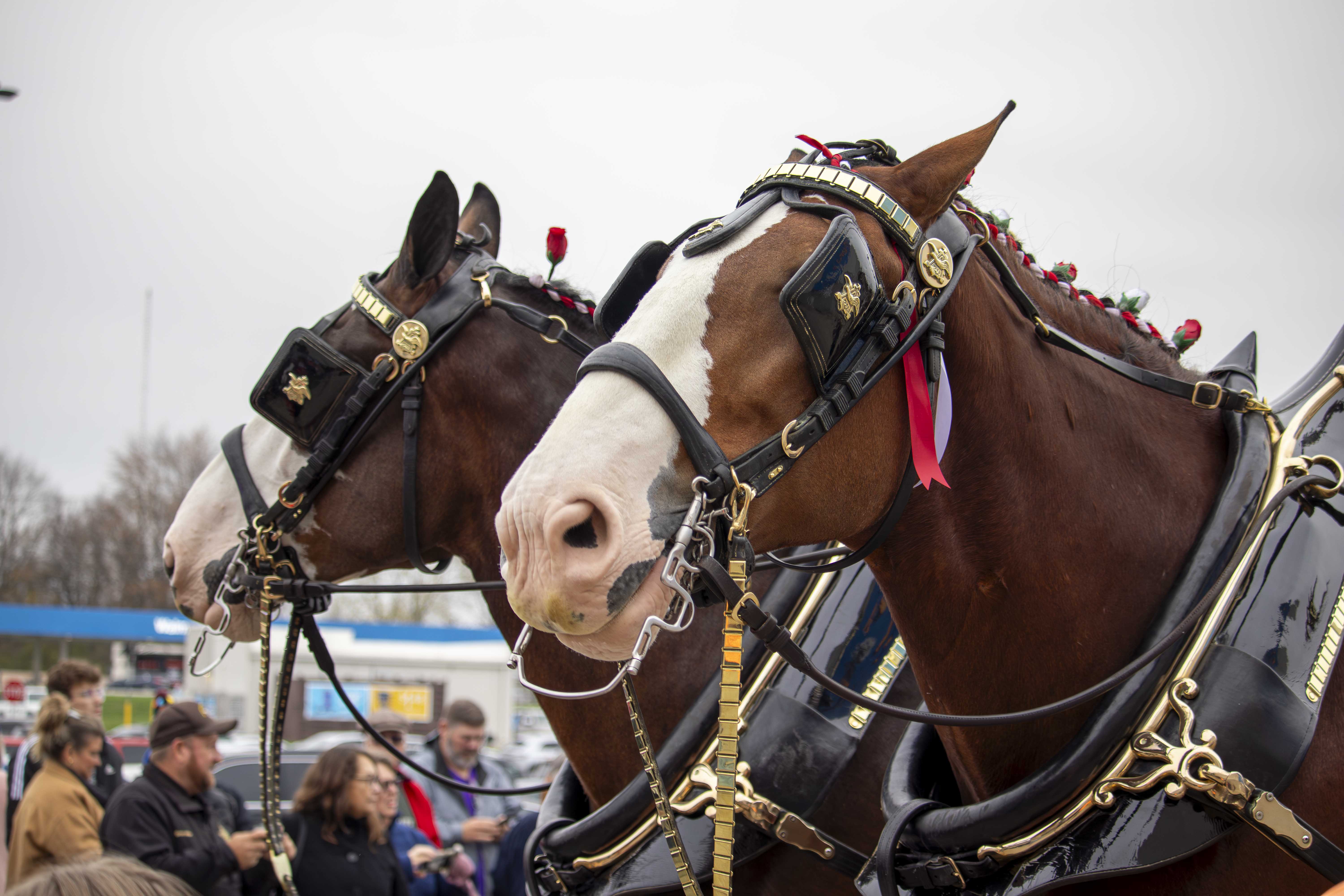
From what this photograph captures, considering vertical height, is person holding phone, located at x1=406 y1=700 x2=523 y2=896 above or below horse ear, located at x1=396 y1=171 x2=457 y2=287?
below

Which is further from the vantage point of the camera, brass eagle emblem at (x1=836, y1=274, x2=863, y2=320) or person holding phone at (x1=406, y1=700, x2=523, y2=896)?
person holding phone at (x1=406, y1=700, x2=523, y2=896)

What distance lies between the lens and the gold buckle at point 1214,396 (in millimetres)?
2184

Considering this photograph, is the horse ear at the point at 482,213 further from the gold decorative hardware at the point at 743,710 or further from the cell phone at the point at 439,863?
the cell phone at the point at 439,863

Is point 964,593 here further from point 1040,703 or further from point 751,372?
point 751,372

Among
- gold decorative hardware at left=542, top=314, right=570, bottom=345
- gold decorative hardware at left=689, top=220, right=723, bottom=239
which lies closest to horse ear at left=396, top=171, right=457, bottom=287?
gold decorative hardware at left=542, top=314, right=570, bottom=345

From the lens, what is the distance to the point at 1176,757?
1.77 meters

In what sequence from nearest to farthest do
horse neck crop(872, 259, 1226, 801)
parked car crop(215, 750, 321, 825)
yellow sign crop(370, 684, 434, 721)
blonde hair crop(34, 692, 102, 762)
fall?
1. horse neck crop(872, 259, 1226, 801)
2. blonde hair crop(34, 692, 102, 762)
3. parked car crop(215, 750, 321, 825)
4. yellow sign crop(370, 684, 434, 721)

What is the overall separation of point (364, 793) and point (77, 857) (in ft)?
9.51

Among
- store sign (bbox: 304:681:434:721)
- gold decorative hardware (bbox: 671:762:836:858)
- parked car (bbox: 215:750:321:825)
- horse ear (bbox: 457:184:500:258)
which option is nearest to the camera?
gold decorative hardware (bbox: 671:762:836:858)

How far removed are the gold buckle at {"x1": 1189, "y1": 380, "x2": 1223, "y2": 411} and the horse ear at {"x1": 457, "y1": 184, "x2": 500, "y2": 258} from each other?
2.22m

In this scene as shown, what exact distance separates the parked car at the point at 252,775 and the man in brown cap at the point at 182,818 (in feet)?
17.7

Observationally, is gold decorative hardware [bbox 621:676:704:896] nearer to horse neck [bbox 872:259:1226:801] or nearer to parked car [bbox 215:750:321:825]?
horse neck [bbox 872:259:1226:801]

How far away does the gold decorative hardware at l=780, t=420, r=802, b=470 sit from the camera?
5.50ft

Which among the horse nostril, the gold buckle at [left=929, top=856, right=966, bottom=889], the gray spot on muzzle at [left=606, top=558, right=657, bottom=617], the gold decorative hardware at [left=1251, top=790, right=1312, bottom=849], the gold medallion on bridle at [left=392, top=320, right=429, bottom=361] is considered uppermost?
the gold medallion on bridle at [left=392, top=320, right=429, bottom=361]
